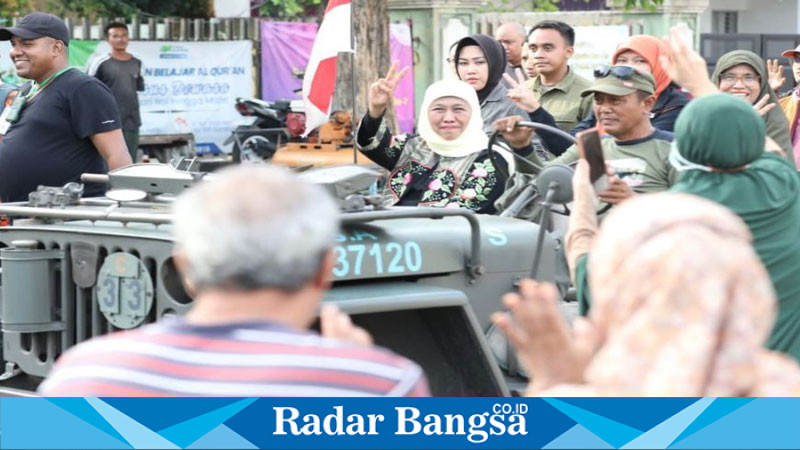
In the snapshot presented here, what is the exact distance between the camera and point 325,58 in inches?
373

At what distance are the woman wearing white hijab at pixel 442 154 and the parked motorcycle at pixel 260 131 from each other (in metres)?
10.7

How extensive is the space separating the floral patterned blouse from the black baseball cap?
74.7 inches

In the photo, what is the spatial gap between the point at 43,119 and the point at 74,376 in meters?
4.43

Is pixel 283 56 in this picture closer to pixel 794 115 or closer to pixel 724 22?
pixel 794 115

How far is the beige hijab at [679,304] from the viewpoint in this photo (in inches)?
103

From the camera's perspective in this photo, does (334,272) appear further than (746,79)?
No

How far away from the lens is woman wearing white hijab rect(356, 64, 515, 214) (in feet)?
21.1

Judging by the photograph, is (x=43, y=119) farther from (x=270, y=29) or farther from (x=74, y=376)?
(x=270, y=29)

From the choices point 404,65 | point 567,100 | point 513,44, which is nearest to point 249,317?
point 567,100

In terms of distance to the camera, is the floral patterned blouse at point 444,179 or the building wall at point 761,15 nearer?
the floral patterned blouse at point 444,179

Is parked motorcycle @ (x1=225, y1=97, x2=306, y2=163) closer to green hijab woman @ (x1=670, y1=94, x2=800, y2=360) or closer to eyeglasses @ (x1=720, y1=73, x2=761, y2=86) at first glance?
eyeglasses @ (x1=720, y1=73, x2=761, y2=86)

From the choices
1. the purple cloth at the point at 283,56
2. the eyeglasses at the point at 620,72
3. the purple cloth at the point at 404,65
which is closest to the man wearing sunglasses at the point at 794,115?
the eyeglasses at the point at 620,72

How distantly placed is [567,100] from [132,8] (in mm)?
14558

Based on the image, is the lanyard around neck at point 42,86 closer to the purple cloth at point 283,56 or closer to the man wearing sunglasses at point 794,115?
the man wearing sunglasses at point 794,115
